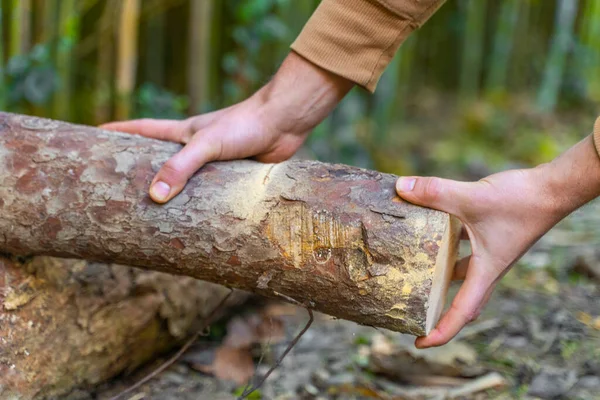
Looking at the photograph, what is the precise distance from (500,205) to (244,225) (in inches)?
21.2

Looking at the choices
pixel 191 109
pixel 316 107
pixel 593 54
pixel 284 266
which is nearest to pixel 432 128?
pixel 593 54

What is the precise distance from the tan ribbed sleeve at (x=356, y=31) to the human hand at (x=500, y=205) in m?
0.43

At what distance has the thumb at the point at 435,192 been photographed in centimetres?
131

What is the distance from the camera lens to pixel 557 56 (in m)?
7.06

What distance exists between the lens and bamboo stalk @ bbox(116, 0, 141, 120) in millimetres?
2961

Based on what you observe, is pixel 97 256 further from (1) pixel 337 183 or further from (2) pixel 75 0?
(2) pixel 75 0

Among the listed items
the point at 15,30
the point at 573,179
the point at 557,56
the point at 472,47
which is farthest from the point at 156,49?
the point at 557,56

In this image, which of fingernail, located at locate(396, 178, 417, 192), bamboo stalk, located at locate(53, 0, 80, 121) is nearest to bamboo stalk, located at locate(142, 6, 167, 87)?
bamboo stalk, located at locate(53, 0, 80, 121)

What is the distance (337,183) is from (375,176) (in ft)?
0.28

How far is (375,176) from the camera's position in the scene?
1385 millimetres

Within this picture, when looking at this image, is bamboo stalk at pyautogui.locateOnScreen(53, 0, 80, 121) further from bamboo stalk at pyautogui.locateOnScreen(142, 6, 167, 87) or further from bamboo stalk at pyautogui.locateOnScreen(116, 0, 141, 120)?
bamboo stalk at pyautogui.locateOnScreen(142, 6, 167, 87)

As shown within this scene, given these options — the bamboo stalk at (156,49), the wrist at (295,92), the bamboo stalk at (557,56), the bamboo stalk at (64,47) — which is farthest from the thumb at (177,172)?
the bamboo stalk at (557,56)

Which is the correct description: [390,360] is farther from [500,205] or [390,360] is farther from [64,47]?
[64,47]

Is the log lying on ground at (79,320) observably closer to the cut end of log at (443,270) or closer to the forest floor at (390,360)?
the forest floor at (390,360)
